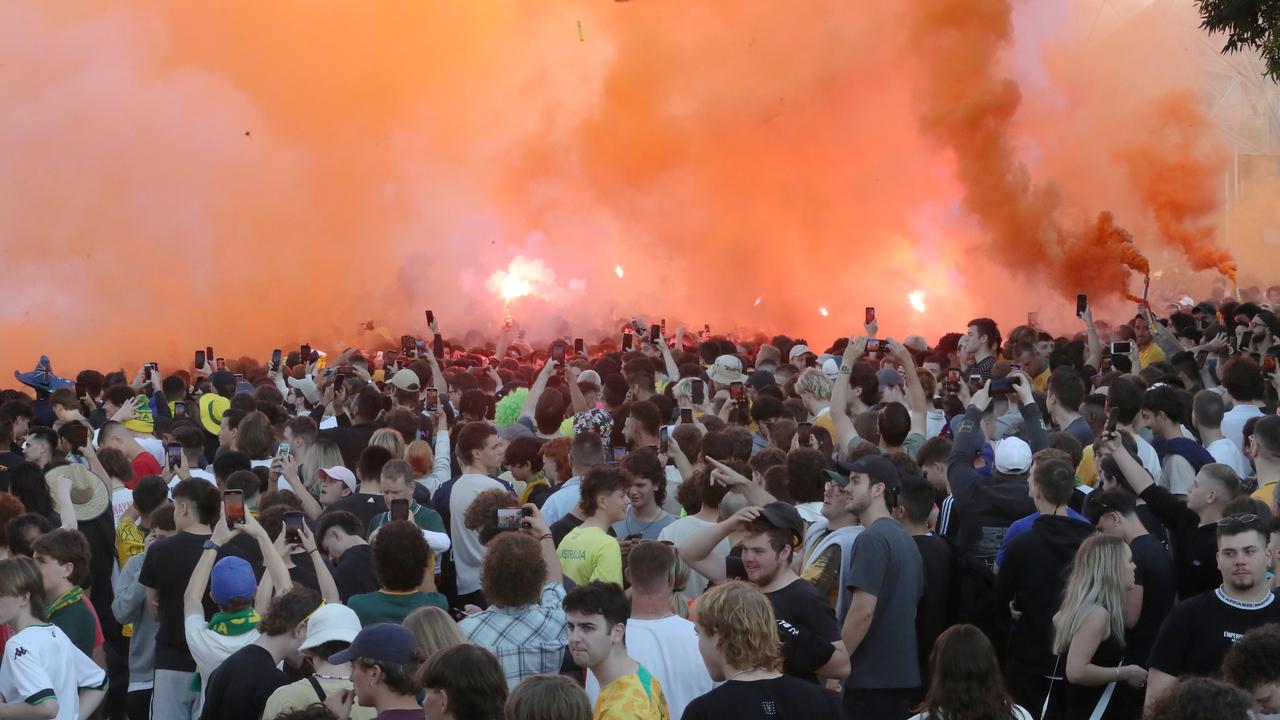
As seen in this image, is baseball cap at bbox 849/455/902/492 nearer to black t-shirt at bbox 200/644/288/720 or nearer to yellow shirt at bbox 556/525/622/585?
yellow shirt at bbox 556/525/622/585

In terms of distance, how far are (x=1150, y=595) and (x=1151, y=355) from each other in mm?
7387

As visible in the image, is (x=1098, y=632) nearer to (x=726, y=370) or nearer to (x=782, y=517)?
(x=782, y=517)

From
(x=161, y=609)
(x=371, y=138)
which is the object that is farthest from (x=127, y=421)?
(x=371, y=138)

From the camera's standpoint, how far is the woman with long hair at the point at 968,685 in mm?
4531

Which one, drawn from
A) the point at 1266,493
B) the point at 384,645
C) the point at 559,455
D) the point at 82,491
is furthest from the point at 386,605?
the point at 1266,493

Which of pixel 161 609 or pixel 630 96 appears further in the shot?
pixel 630 96

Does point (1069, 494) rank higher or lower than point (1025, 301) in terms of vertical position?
lower

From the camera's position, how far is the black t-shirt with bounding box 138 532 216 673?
6.87 metres

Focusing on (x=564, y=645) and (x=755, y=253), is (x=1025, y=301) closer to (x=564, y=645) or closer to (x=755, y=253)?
(x=755, y=253)

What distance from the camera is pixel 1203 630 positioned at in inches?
209

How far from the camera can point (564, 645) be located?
18.3 ft

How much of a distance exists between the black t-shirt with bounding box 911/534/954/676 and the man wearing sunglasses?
50.9 inches

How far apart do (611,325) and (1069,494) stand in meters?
18.4

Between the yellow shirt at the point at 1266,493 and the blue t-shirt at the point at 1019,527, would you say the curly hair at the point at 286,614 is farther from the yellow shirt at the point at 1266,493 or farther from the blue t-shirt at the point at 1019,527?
the yellow shirt at the point at 1266,493
